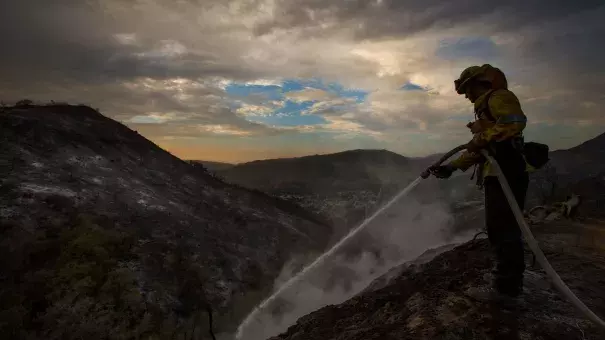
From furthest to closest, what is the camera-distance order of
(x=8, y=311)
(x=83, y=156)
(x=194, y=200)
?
(x=194, y=200), (x=83, y=156), (x=8, y=311)

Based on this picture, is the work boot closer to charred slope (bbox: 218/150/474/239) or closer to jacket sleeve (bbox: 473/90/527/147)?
jacket sleeve (bbox: 473/90/527/147)

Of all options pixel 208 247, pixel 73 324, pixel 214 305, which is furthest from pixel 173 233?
pixel 73 324

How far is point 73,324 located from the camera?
7.48 metres

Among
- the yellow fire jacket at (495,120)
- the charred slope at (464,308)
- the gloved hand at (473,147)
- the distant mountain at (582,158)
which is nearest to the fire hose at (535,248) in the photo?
the gloved hand at (473,147)

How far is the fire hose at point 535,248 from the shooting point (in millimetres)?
3031

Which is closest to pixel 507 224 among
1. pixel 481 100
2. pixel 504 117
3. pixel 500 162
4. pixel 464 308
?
pixel 500 162

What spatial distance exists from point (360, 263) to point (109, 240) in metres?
12.4

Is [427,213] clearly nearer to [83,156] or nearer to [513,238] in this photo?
[83,156]

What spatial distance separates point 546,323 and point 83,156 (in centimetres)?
1551

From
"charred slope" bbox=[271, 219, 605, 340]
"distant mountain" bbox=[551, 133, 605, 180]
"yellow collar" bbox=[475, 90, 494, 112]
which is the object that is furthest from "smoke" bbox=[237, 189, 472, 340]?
"distant mountain" bbox=[551, 133, 605, 180]

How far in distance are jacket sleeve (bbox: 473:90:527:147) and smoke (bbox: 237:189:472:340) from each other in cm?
598

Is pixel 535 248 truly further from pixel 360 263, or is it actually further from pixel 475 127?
pixel 360 263

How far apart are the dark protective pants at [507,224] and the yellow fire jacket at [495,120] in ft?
0.48

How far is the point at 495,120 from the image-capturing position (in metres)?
3.91
